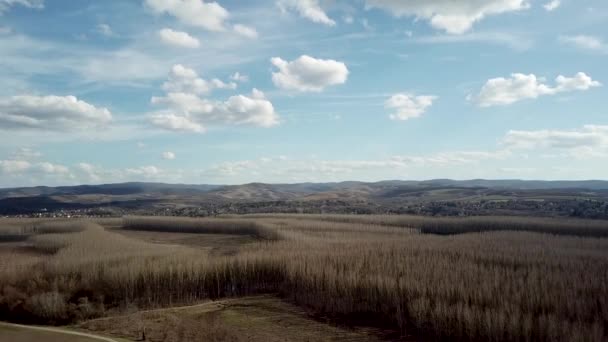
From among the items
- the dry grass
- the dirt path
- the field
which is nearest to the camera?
the dirt path

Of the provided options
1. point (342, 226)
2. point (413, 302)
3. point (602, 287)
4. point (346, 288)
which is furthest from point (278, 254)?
point (342, 226)

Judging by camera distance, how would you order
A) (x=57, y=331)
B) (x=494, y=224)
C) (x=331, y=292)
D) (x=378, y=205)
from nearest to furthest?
(x=57, y=331) → (x=331, y=292) → (x=494, y=224) → (x=378, y=205)

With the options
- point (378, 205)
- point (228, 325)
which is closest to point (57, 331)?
point (228, 325)

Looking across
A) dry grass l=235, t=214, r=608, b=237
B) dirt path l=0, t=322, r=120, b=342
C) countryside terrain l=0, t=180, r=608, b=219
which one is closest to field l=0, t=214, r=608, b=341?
dirt path l=0, t=322, r=120, b=342

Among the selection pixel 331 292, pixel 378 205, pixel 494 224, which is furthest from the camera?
pixel 378 205

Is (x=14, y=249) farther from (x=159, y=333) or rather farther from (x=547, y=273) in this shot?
(x=547, y=273)

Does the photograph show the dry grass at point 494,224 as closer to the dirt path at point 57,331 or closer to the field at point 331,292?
the field at point 331,292

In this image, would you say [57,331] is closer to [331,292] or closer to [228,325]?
[228,325]

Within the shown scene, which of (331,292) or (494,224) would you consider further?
(494,224)

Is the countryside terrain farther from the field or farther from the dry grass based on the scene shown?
the field
